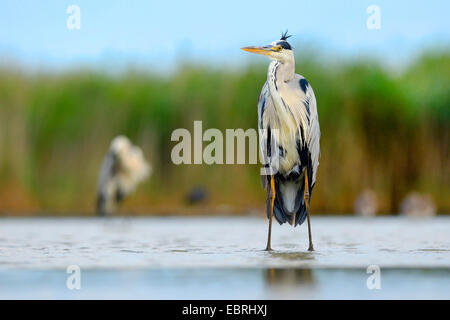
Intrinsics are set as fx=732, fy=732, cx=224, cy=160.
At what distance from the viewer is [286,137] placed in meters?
6.11

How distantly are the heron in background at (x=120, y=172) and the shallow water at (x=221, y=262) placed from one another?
2.29m

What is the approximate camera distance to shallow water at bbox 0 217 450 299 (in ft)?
12.6

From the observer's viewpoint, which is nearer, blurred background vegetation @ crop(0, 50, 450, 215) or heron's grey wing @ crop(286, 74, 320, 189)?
heron's grey wing @ crop(286, 74, 320, 189)

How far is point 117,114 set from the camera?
12.9 metres

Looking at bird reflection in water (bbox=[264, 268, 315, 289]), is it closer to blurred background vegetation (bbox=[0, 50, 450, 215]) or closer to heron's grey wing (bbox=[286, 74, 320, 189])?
heron's grey wing (bbox=[286, 74, 320, 189])

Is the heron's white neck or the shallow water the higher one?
the heron's white neck

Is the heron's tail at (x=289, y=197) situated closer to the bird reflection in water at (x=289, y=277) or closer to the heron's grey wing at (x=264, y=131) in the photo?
the heron's grey wing at (x=264, y=131)

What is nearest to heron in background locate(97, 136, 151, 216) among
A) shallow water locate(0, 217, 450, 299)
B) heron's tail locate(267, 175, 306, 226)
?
shallow water locate(0, 217, 450, 299)

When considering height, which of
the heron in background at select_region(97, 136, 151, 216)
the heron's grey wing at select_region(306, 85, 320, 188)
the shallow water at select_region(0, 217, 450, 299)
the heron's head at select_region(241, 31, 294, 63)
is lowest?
the shallow water at select_region(0, 217, 450, 299)

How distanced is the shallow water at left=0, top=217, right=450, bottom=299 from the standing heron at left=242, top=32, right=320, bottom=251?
42 centimetres

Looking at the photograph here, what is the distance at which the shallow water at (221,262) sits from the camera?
12.6ft

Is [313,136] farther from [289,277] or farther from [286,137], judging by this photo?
[289,277]

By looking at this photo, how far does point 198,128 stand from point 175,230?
4.19 metres

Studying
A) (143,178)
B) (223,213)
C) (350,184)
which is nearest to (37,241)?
(143,178)
